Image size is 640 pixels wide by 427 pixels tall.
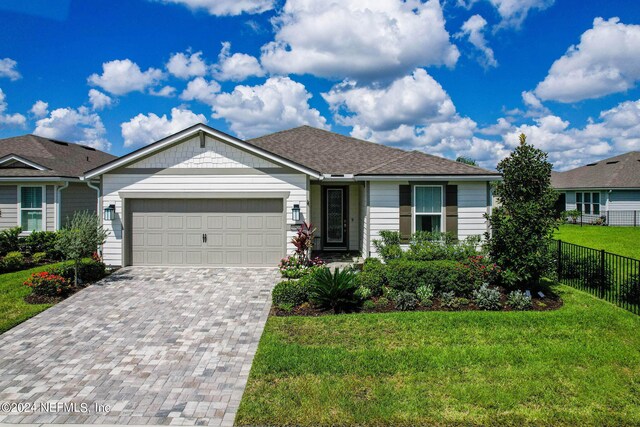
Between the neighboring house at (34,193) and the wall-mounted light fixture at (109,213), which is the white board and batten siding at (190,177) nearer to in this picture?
the wall-mounted light fixture at (109,213)

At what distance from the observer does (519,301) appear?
9055 millimetres

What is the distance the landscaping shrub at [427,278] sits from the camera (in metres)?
9.67

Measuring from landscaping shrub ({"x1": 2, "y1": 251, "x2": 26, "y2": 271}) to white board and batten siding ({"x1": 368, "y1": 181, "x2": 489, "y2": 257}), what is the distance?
37.1 ft

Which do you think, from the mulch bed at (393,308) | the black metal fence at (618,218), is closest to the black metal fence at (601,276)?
the mulch bed at (393,308)

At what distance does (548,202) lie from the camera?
971 cm

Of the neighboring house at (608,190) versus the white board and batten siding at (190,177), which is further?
the neighboring house at (608,190)

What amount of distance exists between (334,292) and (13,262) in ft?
35.1

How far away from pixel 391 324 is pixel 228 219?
7396 mm

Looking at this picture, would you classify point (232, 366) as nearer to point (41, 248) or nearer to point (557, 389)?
point (557, 389)

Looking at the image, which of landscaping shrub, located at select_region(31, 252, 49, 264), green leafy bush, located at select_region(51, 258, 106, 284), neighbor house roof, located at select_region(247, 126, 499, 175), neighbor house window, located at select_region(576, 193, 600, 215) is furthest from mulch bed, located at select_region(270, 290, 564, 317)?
neighbor house window, located at select_region(576, 193, 600, 215)

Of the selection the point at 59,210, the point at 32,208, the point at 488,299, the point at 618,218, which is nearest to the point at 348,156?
the point at 488,299

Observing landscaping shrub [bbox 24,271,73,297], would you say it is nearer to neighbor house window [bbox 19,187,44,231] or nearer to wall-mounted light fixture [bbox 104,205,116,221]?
wall-mounted light fixture [bbox 104,205,116,221]

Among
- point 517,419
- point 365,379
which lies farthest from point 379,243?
point 517,419

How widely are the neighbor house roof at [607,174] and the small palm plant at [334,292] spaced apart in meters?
27.1
